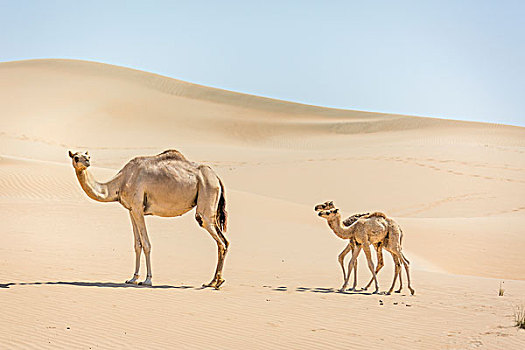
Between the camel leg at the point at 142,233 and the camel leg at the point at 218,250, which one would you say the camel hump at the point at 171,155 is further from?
the camel leg at the point at 218,250

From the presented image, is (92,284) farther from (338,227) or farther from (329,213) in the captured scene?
(338,227)

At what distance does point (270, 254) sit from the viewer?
17.3m

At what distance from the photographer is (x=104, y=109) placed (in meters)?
65.8

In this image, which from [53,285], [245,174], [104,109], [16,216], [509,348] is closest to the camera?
[509,348]

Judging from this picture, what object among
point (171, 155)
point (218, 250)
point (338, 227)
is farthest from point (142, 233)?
point (338, 227)

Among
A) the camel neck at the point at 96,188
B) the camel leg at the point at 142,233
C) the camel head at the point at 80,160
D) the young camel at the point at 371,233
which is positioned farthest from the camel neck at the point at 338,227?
the camel head at the point at 80,160

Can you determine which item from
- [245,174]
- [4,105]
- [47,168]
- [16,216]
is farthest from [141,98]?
[16,216]

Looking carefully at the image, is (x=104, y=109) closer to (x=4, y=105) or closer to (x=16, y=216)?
(x=4, y=105)

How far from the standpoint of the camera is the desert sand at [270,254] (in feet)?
27.4

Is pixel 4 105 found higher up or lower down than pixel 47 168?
higher up

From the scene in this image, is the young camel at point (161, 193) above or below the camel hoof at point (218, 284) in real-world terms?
above

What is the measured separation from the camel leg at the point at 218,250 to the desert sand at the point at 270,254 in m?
0.28

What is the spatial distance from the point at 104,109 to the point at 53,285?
56915mm

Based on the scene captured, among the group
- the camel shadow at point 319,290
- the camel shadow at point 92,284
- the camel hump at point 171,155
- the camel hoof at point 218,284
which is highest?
the camel hump at point 171,155
